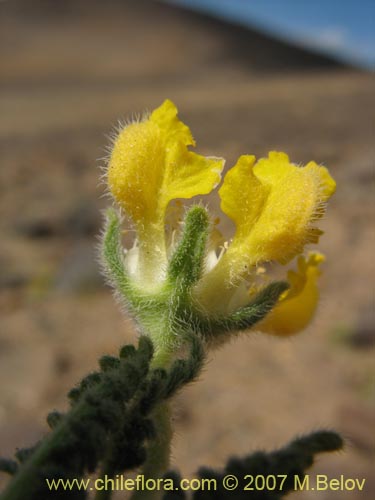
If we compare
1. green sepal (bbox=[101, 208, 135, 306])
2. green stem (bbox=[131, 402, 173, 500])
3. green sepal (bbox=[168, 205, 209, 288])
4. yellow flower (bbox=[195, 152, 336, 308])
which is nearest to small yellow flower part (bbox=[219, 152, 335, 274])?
yellow flower (bbox=[195, 152, 336, 308])

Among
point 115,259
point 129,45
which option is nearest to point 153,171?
point 115,259

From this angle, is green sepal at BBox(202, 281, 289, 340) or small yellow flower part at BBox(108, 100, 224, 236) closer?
green sepal at BBox(202, 281, 289, 340)

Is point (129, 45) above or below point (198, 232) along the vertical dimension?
above

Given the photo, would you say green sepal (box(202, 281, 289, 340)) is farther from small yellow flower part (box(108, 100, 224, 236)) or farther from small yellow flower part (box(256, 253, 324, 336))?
small yellow flower part (box(108, 100, 224, 236))

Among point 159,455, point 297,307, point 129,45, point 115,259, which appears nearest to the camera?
point 159,455

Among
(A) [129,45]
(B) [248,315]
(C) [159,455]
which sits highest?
(A) [129,45]

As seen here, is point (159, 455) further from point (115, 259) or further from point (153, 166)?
point (153, 166)

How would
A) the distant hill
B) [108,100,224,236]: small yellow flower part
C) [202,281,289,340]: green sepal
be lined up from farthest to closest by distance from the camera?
the distant hill
[108,100,224,236]: small yellow flower part
[202,281,289,340]: green sepal

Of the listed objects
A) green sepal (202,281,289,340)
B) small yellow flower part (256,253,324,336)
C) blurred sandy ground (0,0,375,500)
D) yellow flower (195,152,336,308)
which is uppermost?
blurred sandy ground (0,0,375,500)
